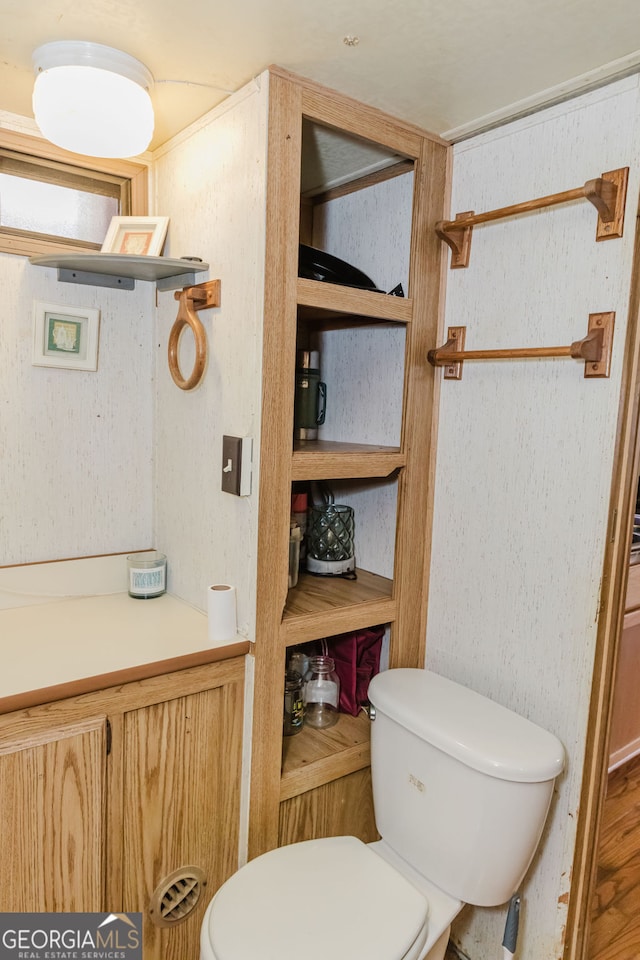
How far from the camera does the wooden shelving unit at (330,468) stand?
52.8 inches

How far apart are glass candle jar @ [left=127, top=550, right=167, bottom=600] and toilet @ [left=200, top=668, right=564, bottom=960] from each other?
2.20 ft

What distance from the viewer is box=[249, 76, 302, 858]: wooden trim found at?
1308 mm

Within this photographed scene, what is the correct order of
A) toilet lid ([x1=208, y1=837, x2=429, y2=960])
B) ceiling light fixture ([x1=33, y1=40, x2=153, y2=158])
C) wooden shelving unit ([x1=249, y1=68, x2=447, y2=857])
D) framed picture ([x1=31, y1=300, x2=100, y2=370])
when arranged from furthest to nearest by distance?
framed picture ([x1=31, y1=300, x2=100, y2=370]) → wooden shelving unit ([x1=249, y1=68, x2=447, y2=857]) → ceiling light fixture ([x1=33, y1=40, x2=153, y2=158]) → toilet lid ([x1=208, y1=837, x2=429, y2=960])

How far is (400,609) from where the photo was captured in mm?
1673

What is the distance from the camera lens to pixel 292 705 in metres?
1.62

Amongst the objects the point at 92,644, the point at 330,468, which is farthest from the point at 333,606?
the point at 92,644

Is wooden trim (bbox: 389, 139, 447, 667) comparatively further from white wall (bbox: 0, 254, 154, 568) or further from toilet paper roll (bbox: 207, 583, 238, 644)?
white wall (bbox: 0, 254, 154, 568)

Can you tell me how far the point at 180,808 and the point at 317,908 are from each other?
361 millimetres

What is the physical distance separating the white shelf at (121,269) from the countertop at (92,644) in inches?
30.5

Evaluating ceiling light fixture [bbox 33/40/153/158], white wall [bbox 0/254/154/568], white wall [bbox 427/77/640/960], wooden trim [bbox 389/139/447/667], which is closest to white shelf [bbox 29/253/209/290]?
white wall [bbox 0/254/154/568]

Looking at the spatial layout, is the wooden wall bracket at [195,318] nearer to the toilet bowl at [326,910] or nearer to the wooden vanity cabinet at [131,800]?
the wooden vanity cabinet at [131,800]

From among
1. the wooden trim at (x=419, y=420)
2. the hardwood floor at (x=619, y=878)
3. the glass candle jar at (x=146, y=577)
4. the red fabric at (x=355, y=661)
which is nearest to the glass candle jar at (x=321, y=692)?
the red fabric at (x=355, y=661)

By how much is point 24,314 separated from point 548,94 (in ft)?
4.29

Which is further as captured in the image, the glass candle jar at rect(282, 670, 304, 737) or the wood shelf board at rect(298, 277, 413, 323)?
the glass candle jar at rect(282, 670, 304, 737)
